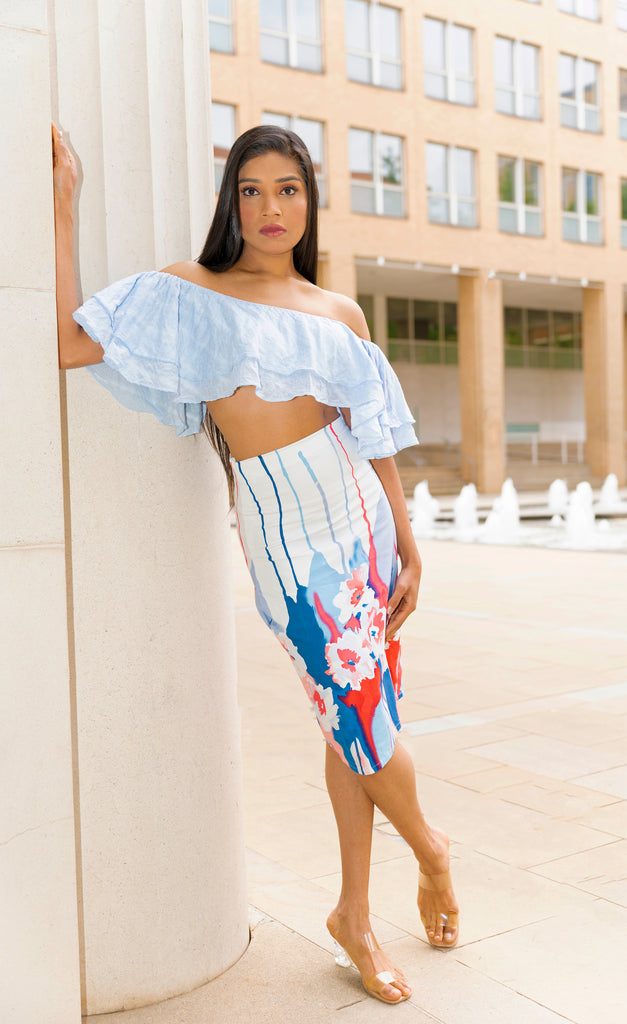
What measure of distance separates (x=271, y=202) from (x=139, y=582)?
94 cm

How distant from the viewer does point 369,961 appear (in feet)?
8.10

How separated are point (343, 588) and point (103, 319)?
794 mm

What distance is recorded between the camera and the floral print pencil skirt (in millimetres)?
2336

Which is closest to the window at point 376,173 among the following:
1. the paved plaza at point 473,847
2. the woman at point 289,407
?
the paved plaza at point 473,847

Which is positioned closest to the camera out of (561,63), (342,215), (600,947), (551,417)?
(600,947)

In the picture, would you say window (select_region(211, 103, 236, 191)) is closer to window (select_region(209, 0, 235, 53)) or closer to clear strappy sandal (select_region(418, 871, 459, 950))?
window (select_region(209, 0, 235, 53))

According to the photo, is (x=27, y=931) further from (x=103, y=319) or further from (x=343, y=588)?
(x=103, y=319)

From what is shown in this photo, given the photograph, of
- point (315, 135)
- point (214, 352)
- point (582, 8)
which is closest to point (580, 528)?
point (214, 352)

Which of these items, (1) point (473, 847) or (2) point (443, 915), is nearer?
(2) point (443, 915)

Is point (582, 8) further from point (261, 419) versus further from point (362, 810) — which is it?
point (362, 810)

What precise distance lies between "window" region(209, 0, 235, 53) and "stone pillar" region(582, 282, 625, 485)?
14.3m

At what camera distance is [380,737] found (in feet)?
7.94

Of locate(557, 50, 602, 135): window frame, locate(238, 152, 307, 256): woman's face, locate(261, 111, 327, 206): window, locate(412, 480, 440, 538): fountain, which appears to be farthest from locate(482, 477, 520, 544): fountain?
locate(557, 50, 602, 135): window frame

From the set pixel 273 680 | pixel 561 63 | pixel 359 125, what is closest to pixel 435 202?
pixel 359 125
